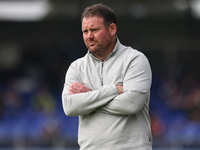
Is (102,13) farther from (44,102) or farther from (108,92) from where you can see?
(44,102)

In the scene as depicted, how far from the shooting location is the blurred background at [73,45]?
634 inches

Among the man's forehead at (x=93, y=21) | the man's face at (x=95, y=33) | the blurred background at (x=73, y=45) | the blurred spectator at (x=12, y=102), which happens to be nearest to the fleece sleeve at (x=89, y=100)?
the man's face at (x=95, y=33)

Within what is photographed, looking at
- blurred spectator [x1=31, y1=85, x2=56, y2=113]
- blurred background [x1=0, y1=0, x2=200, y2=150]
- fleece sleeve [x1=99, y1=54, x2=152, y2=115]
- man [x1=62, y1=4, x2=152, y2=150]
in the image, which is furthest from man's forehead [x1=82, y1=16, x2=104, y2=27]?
blurred background [x1=0, y1=0, x2=200, y2=150]

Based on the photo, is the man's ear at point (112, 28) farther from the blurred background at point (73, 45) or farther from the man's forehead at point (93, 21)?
the blurred background at point (73, 45)

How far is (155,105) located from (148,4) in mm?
4438

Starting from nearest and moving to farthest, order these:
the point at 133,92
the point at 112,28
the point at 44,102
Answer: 1. the point at 133,92
2. the point at 112,28
3. the point at 44,102

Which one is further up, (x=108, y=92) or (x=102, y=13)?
(x=102, y=13)

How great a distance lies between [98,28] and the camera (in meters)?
3.40

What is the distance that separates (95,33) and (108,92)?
0.42 m

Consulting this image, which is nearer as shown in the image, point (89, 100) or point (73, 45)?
point (89, 100)

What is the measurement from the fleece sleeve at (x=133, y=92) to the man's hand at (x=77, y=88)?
0.18 metres

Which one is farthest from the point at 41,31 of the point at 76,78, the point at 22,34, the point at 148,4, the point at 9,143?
the point at 76,78

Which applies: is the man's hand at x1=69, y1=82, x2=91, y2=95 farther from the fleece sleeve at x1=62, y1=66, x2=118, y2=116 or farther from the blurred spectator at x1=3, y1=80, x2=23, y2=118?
the blurred spectator at x1=3, y1=80, x2=23, y2=118

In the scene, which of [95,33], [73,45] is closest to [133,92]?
[95,33]
